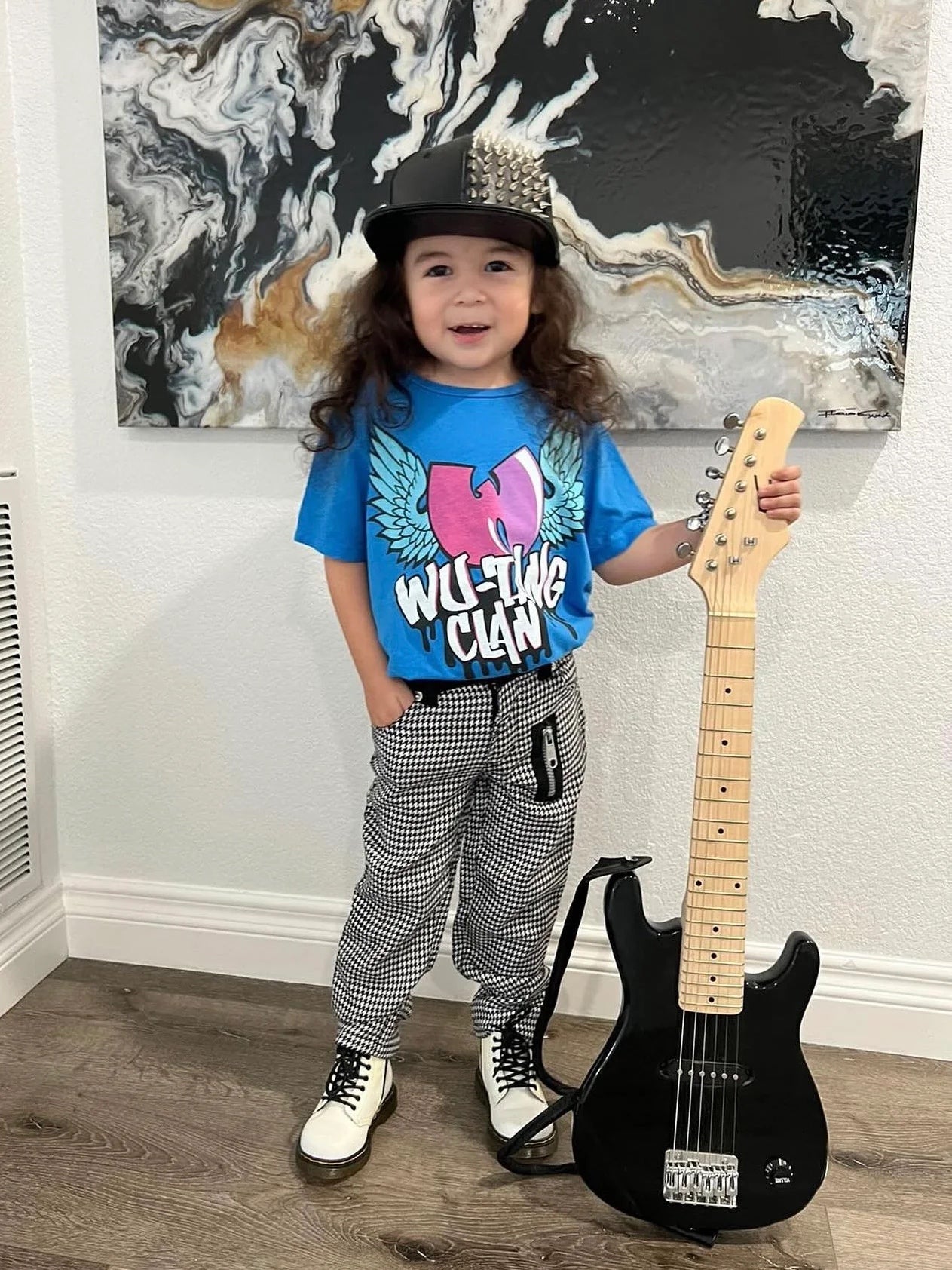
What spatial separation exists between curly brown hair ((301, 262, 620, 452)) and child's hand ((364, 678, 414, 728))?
0.27 metres

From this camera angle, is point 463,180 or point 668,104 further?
point 668,104

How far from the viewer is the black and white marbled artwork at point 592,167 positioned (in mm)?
1149

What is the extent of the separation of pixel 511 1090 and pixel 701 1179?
268 millimetres

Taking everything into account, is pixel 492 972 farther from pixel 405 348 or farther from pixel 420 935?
pixel 405 348

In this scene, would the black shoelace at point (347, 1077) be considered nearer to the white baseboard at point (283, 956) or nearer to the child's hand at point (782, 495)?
the white baseboard at point (283, 956)

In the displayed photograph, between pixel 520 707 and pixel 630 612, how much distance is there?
0.29 metres

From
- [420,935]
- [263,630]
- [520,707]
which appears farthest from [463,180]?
[420,935]

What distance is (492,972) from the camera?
1.23 meters

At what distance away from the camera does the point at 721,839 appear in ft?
3.34

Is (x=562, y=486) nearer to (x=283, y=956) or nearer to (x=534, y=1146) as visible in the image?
(x=534, y=1146)

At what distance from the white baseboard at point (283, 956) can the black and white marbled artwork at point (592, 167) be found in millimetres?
746

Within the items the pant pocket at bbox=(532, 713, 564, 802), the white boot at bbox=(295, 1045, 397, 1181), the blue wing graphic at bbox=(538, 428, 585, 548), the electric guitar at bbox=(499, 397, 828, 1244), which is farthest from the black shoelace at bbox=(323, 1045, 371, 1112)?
the blue wing graphic at bbox=(538, 428, 585, 548)
